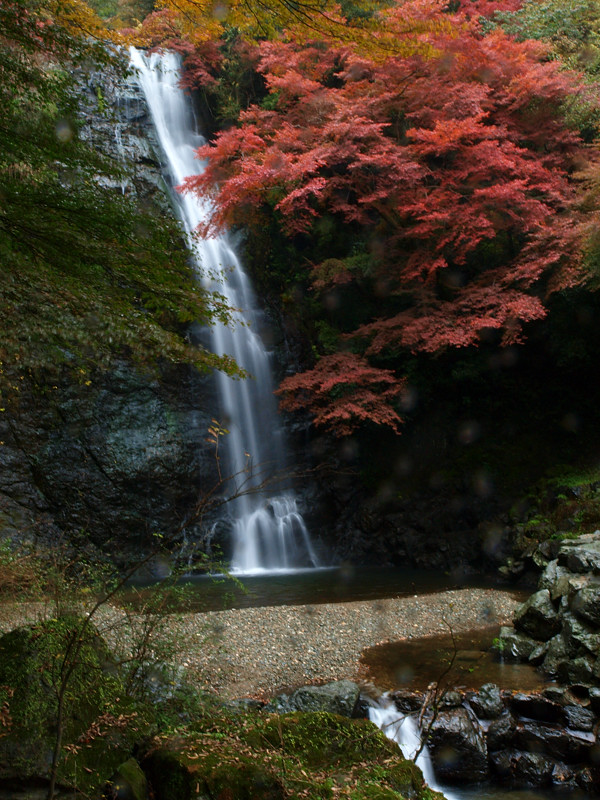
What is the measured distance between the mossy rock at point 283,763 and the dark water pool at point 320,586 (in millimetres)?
4487

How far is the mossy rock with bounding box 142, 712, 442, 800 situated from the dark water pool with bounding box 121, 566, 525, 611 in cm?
449

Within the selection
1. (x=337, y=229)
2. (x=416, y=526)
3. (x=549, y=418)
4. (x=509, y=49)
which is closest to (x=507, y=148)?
(x=509, y=49)

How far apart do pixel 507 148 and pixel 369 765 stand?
10.1 meters

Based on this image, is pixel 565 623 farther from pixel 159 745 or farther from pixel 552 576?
pixel 159 745

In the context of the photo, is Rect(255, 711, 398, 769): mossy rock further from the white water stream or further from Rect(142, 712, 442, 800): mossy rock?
the white water stream

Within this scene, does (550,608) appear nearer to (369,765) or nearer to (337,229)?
(369,765)

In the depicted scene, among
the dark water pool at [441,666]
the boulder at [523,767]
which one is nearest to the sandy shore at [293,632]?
the dark water pool at [441,666]

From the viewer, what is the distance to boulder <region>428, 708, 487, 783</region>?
434cm

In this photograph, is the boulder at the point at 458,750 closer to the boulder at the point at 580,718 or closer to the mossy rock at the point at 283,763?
the boulder at the point at 580,718

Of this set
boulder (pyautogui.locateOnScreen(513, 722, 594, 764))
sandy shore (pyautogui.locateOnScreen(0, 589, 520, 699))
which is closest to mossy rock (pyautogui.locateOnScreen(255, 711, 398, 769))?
sandy shore (pyautogui.locateOnScreen(0, 589, 520, 699))

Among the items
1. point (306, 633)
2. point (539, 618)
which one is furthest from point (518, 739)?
point (306, 633)

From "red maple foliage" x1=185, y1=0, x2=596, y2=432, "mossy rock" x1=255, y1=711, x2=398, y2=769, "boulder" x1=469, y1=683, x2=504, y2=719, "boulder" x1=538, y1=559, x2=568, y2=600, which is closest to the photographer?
"mossy rock" x1=255, y1=711, x2=398, y2=769

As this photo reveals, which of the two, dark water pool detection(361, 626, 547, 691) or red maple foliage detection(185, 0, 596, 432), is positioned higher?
red maple foliage detection(185, 0, 596, 432)

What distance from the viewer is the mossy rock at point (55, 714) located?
256 cm
